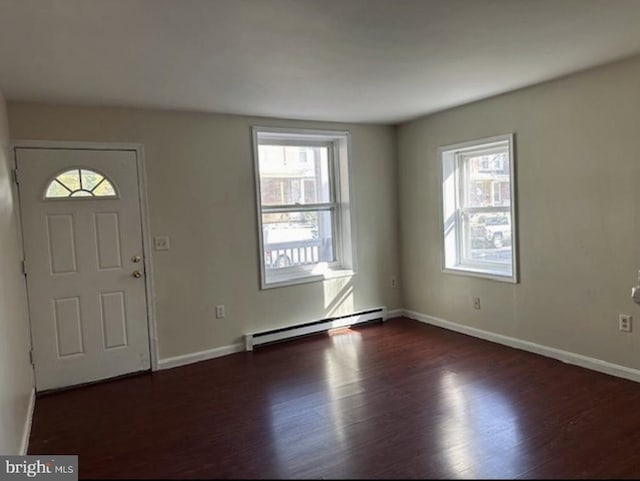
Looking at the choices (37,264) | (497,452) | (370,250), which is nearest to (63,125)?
(37,264)

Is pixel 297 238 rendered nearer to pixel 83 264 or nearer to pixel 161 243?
pixel 161 243

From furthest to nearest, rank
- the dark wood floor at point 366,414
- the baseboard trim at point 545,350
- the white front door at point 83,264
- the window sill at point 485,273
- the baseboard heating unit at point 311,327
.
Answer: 1. the baseboard heating unit at point 311,327
2. the window sill at point 485,273
3. the white front door at point 83,264
4. the baseboard trim at point 545,350
5. the dark wood floor at point 366,414

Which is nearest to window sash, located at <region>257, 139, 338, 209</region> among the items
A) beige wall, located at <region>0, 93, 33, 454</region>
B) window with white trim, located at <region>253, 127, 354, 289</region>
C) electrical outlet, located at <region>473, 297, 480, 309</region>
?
window with white trim, located at <region>253, 127, 354, 289</region>

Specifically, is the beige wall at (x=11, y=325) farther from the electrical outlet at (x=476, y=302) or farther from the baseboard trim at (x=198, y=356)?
the electrical outlet at (x=476, y=302)

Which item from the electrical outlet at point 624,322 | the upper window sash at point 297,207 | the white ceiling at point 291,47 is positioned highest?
the white ceiling at point 291,47

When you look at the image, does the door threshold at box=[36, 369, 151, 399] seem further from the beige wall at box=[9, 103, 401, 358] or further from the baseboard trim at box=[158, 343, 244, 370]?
the beige wall at box=[9, 103, 401, 358]

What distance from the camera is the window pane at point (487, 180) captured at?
4137mm

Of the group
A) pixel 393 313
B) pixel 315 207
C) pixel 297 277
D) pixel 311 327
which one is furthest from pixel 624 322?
pixel 315 207

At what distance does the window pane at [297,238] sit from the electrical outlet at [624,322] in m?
2.76

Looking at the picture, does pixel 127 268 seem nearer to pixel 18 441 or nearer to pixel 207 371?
pixel 207 371

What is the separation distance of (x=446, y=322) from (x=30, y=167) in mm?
4052

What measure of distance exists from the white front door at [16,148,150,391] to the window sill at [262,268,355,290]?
1211mm

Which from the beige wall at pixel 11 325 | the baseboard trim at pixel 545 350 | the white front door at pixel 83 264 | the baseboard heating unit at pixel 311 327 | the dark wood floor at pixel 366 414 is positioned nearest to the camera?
the beige wall at pixel 11 325

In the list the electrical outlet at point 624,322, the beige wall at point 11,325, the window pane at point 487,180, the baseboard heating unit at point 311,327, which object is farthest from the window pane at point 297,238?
the electrical outlet at point 624,322
